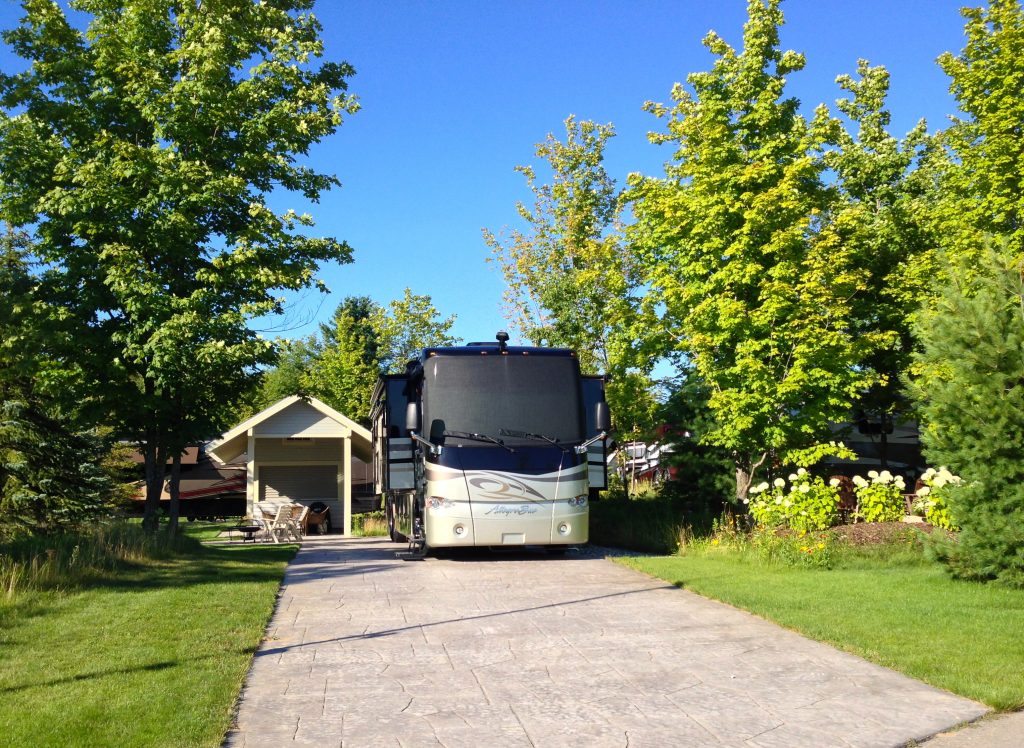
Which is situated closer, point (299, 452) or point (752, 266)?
point (752, 266)

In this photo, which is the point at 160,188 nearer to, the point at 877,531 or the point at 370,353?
the point at 877,531

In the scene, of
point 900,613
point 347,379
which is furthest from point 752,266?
point 347,379

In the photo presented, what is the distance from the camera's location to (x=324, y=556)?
61.8ft

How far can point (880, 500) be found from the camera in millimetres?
16531

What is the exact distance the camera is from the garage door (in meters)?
35.6

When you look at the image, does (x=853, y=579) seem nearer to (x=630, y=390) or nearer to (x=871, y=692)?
(x=871, y=692)

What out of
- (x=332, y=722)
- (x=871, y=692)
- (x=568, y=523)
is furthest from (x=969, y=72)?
(x=332, y=722)

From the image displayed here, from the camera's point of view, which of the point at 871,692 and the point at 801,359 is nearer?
the point at 871,692

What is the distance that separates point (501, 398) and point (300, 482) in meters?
21.3

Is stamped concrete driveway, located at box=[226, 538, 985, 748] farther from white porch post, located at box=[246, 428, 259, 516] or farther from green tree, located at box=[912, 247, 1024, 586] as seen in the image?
white porch post, located at box=[246, 428, 259, 516]

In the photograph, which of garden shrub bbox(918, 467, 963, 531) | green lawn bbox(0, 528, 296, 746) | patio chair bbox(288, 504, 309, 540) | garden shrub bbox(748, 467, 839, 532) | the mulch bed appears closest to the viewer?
green lawn bbox(0, 528, 296, 746)

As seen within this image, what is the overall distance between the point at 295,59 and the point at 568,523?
11760 mm

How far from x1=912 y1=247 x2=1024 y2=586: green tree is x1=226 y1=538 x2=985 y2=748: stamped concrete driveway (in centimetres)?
322

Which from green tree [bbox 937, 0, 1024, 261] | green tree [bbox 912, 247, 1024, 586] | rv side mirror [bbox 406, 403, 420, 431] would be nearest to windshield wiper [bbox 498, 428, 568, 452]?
rv side mirror [bbox 406, 403, 420, 431]
